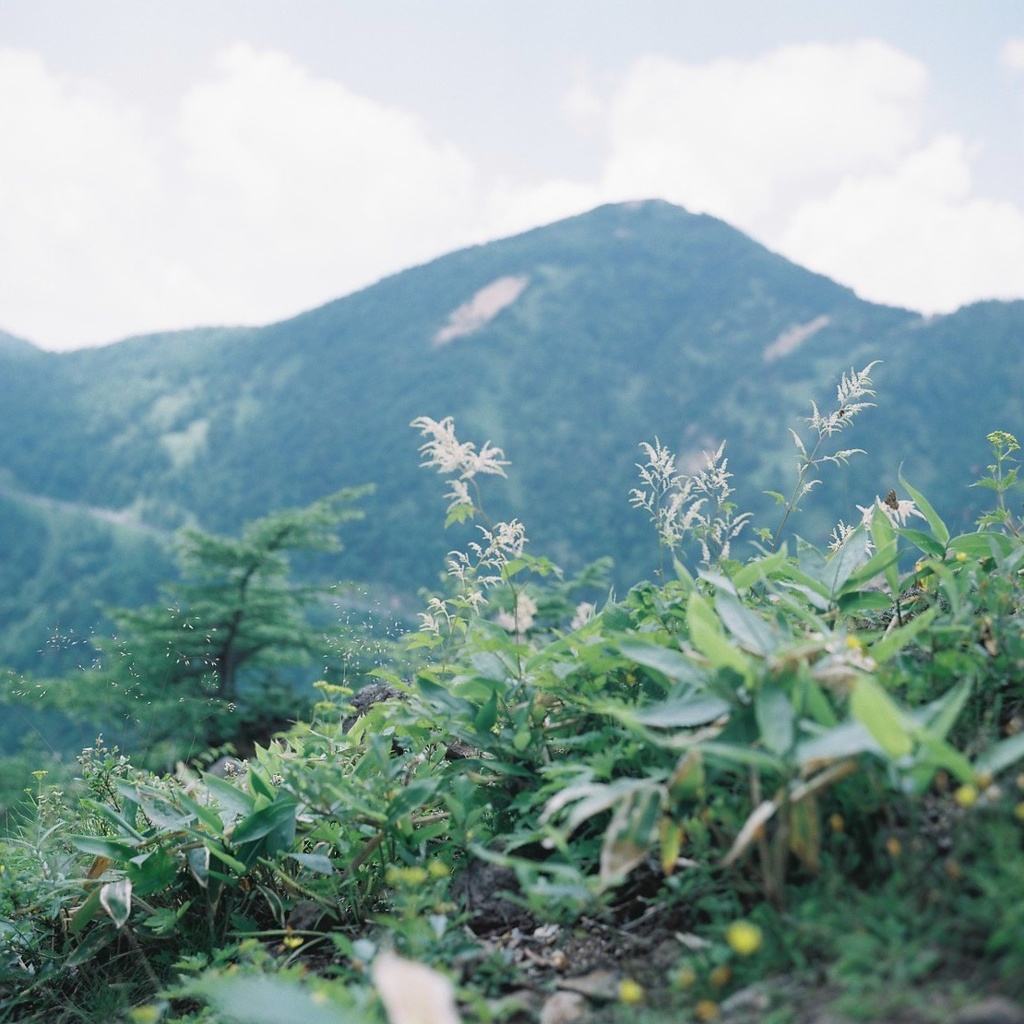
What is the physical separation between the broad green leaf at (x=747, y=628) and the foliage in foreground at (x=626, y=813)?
1cm

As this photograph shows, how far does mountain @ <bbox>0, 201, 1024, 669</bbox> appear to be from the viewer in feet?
143

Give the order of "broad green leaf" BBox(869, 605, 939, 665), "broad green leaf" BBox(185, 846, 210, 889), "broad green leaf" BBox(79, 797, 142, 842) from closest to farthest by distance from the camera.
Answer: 1. "broad green leaf" BBox(869, 605, 939, 665)
2. "broad green leaf" BBox(185, 846, 210, 889)
3. "broad green leaf" BBox(79, 797, 142, 842)

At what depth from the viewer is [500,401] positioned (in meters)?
62.0

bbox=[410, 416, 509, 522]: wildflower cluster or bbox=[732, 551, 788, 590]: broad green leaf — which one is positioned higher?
bbox=[410, 416, 509, 522]: wildflower cluster

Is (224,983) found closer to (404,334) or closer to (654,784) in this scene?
(654,784)

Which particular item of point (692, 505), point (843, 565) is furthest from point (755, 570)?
point (692, 505)

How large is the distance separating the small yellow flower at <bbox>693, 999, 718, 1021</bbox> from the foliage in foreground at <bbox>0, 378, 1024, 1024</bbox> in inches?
1.2

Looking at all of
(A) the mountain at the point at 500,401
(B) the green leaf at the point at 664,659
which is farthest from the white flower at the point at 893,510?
(A) the mountain at the point at 500,401

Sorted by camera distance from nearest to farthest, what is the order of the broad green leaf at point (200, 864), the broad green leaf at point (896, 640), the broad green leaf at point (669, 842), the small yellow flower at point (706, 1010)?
the small yellow flower at point (706, 1010), the broad green leaf at point (669, 842), the broad green leaf at point (896, 640), the broad green leaf at point (200, 864)

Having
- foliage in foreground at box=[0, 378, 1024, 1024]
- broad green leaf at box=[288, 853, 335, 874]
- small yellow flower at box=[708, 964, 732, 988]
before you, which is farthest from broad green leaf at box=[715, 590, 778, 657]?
broad green leaf at box=[288, 853, 335, 874]

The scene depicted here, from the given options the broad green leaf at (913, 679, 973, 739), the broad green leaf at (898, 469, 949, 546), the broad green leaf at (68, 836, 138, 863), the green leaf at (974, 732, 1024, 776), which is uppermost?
the broad green leaf at (898, 469, 949, 546)

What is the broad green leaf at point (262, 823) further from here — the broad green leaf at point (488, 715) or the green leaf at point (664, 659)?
the green leaf at point (664, 659)

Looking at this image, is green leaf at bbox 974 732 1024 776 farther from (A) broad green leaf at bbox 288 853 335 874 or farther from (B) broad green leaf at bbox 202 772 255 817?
(B) broad green leaf at bbox 202 772 255 817

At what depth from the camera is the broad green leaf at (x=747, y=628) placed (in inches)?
70.5
